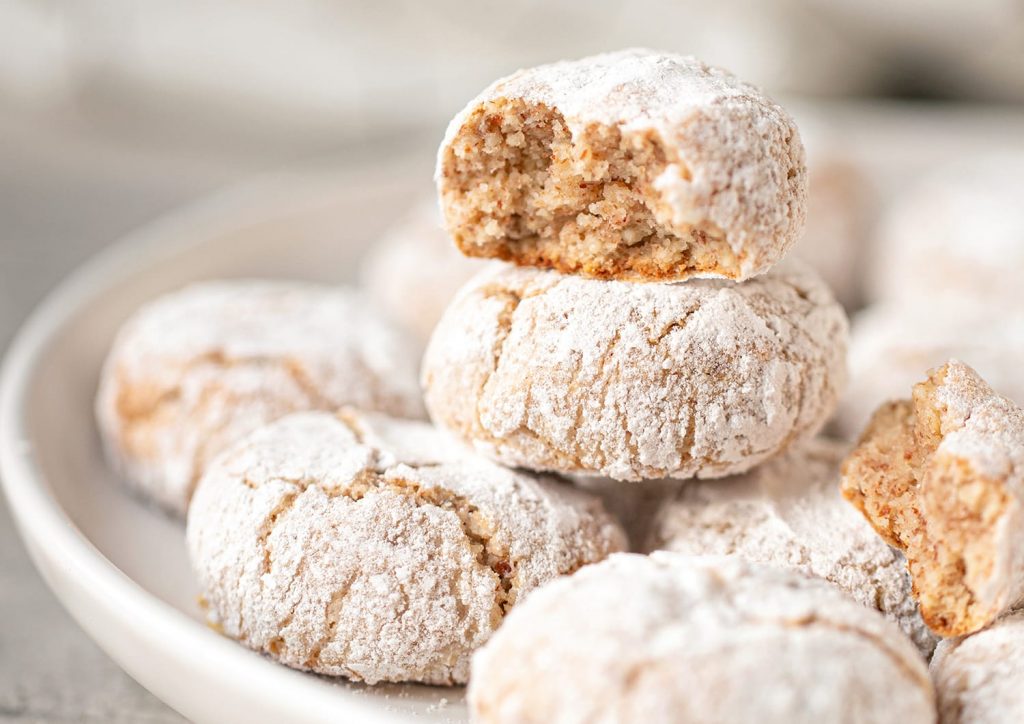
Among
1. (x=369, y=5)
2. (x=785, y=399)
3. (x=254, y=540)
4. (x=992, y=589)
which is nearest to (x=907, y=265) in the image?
(x=785, y=399)

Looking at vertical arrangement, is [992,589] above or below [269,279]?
above

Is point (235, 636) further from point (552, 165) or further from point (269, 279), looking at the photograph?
point (269, 279)

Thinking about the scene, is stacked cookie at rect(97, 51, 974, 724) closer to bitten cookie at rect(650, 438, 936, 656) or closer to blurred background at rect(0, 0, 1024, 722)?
bitten cookie at rect(650, 438, 936, 656)

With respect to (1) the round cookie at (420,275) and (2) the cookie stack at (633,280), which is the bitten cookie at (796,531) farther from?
(1) the round cookie at (420,275)

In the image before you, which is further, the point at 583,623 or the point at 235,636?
the point at 235,636

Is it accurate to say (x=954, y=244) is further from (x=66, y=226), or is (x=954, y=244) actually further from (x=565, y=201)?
(x=66, y=226)

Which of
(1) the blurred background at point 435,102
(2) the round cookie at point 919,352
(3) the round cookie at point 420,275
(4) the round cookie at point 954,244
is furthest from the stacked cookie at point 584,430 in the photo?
(4) the round cookie at point 954,244
